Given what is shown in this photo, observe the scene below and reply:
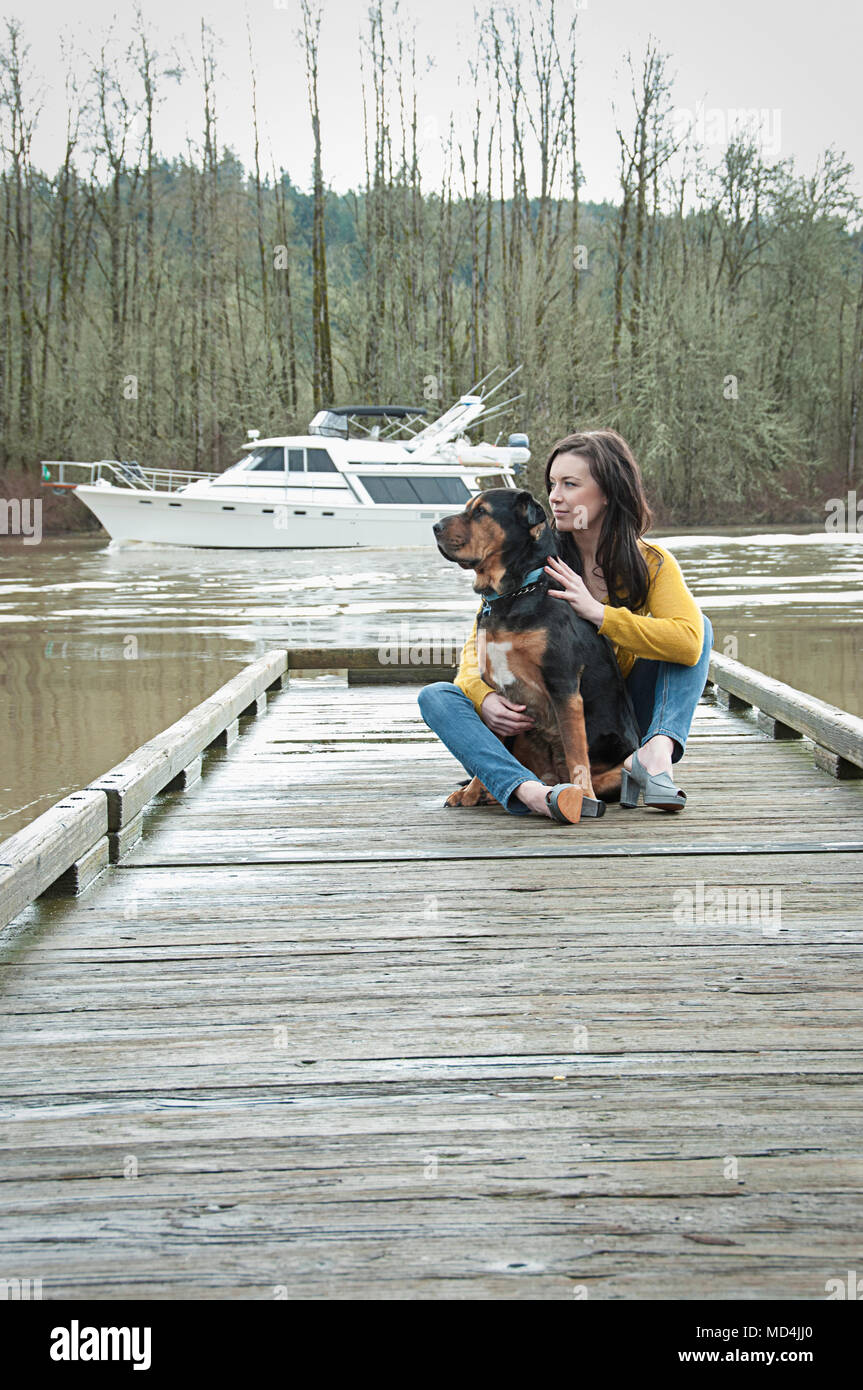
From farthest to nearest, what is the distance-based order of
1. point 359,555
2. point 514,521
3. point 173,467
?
1. point 173,467
2. point 359,555
3. point 514,521

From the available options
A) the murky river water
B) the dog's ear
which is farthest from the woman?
the murky river water

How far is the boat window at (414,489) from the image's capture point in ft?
78.6

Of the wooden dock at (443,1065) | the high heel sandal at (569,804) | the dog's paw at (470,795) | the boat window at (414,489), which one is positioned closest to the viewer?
the wooden dock at (443,1065)

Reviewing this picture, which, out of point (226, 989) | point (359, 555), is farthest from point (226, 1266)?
point (359, 555)

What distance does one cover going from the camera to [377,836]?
383 centimetres

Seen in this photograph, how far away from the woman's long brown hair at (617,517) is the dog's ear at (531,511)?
0.14m

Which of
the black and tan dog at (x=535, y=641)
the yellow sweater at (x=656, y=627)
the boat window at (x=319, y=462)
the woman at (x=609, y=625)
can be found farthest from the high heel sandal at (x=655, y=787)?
the boat window at (x=319, y=462)

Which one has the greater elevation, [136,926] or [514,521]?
[514,521]

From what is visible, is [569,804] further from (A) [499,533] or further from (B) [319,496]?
(B) [319,496]

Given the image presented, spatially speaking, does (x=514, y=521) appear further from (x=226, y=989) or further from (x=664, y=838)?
(x=226, y=989)

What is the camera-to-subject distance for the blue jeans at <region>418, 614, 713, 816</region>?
12.7ft

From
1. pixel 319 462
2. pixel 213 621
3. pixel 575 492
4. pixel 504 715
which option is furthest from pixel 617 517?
pixel 319 462

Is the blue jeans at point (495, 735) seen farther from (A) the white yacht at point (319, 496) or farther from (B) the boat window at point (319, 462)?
(B) the boat window at point (319, 462)
